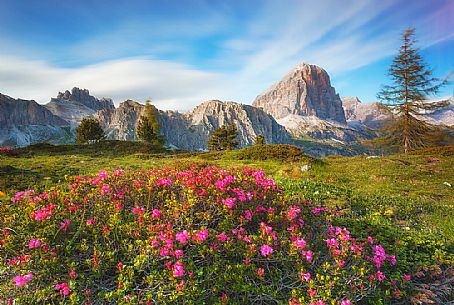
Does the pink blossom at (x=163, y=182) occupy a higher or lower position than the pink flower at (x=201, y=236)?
higher

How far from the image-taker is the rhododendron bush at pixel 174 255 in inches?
129

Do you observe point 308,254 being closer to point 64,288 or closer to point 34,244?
point 64,288

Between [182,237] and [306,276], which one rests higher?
[182,237]

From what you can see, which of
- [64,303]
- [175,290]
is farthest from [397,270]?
[64,303]

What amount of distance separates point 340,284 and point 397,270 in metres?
2.33

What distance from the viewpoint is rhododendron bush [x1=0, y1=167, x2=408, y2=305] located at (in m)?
3.29

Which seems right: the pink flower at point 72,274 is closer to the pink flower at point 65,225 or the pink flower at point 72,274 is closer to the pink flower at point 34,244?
the pink flower at point 34,244

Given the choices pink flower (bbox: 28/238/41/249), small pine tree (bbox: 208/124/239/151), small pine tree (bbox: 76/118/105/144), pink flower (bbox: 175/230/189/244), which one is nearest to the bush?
pink flower (bbox: 175/230/189/244)

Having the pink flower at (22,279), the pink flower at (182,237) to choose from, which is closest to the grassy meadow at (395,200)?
the pink flower at (22,279)

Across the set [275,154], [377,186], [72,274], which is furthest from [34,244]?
[275,154]

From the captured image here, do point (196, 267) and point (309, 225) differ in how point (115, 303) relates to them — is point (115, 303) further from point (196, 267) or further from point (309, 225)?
point (309, 225)

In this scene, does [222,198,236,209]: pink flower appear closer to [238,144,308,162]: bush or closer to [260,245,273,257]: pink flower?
[260,245,273,257]: pink flower

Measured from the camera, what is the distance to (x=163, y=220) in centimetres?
400

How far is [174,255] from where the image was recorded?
3.41 m
